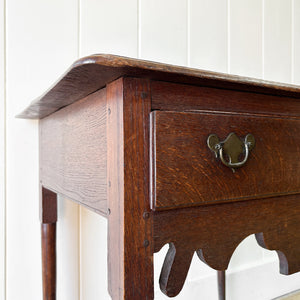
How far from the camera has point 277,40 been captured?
1.33m

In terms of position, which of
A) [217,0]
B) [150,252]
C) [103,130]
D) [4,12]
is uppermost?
[217,0]

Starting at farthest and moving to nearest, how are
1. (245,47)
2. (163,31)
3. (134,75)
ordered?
(245,47), (163,31), (134,75)

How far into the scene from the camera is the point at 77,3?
2.89 ft

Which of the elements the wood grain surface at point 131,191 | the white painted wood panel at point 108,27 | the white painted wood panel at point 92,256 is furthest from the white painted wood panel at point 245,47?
the wood grain surface at point 131,191

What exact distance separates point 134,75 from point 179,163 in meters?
0.11

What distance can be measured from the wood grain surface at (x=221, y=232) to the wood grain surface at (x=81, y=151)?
0.10 metres

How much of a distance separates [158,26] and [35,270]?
82 centimetres

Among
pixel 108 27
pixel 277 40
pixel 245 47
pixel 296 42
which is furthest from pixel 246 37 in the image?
pixel 108 27

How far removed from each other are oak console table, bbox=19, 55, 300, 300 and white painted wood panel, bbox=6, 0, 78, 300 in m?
0.37

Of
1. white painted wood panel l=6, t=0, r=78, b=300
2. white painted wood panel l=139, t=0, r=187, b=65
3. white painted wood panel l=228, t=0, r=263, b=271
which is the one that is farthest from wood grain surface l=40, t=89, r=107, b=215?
white painted wood panel l=228, t=0, r=263, b=271

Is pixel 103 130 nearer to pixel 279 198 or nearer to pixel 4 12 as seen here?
pixel 279 198

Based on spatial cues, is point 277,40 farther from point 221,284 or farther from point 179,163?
point 179,163

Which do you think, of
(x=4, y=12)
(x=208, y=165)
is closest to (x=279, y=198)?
(x=208, y=165)

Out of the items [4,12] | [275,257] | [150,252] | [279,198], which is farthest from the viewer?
[275,257]
